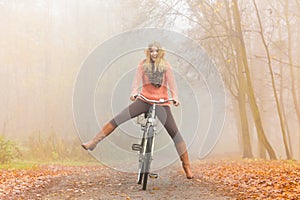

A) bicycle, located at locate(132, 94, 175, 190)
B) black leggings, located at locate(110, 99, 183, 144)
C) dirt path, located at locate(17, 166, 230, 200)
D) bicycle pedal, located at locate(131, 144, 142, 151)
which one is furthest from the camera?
bicycle pedal, located at locate(131, 144, 142, 151)

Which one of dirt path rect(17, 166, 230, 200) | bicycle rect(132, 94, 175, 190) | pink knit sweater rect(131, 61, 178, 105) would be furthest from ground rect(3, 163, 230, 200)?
pink knit sweater rect(131, 61, 178, 105)

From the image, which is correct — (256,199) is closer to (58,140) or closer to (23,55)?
(58,140)

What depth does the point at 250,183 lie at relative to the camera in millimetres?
8391

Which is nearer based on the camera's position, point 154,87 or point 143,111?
point 154,87

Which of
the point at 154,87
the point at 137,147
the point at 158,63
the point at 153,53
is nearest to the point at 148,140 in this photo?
the point at 137,147

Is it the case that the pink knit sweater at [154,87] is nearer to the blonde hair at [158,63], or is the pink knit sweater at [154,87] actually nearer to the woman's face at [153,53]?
the blonde hair at [158,63]

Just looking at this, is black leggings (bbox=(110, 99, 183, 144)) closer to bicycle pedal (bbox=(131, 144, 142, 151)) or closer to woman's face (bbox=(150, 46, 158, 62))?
bicycle pedal (bbox=(131, 144, 142, 151))

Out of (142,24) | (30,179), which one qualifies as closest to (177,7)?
(142,24)

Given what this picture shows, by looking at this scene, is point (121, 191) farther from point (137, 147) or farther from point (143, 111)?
point (143, 111)

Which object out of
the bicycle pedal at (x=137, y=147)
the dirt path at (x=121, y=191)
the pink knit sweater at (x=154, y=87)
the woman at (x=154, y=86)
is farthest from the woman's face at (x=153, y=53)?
the dirt path at (x=121, y=191)

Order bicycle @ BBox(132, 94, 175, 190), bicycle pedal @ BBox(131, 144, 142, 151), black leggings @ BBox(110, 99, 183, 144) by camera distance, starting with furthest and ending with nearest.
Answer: bicycle pedal @ BBox(131, 144, 142, 151)
black leggings @ BBox(110, 99, 183, 144)
bicycle @ BBox(132, 94, 175, 190)

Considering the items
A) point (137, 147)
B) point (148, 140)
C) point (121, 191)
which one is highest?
point (148, 140)

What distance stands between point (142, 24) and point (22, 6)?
14195 millimetres

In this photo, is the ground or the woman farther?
the woman
